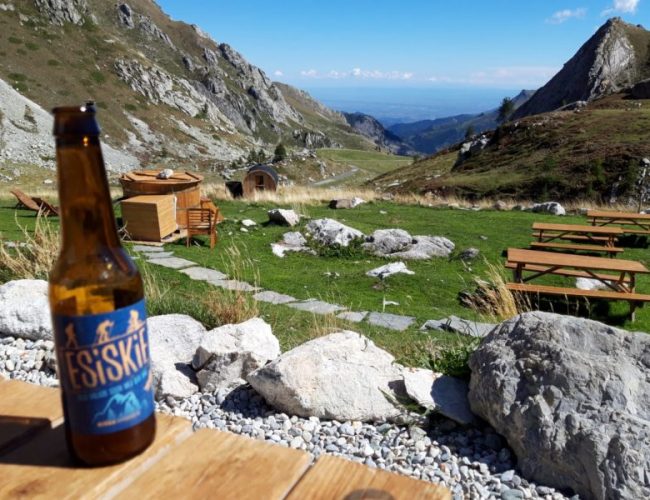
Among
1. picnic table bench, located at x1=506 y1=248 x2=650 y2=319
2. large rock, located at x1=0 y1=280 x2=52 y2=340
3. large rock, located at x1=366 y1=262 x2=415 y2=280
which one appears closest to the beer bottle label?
large rock, located at x1=0 y1=280 x2=52 y2=340

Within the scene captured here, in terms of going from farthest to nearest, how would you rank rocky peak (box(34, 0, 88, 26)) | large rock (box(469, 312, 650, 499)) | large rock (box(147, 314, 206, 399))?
rocky peak (box(34, 0, 88, 26)) < large rock (box(147, 314, 206, 399)) < large rock (box(469, 312, 650, 499))

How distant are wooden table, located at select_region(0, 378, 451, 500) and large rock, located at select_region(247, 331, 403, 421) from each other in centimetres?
229

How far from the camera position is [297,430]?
340cm

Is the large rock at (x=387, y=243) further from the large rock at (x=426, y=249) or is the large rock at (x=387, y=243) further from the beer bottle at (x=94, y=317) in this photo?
the beer bottle at (x=94, y=317)

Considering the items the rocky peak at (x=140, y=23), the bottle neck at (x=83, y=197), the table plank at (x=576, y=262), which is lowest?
the table plank at (x=576, y=262)

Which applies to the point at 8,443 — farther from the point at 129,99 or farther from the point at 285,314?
the point at 129,99

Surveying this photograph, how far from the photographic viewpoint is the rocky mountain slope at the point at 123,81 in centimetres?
6266

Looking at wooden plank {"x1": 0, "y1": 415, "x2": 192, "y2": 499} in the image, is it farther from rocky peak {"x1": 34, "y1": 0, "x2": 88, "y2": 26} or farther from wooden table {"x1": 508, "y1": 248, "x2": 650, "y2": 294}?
rocky peak {"x1": 34, "y1": 0, "x2": 88, "y2": 26}

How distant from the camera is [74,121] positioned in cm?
110

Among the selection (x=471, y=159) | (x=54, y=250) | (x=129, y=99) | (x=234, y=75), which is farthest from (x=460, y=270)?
(x=234, y=75)

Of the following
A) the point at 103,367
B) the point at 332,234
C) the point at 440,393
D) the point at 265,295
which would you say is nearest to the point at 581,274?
the point at 265,295

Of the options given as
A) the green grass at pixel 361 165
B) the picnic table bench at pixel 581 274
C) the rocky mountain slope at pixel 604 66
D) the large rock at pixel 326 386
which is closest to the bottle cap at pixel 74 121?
the large rock at pixel 326 386

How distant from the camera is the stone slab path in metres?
6.85

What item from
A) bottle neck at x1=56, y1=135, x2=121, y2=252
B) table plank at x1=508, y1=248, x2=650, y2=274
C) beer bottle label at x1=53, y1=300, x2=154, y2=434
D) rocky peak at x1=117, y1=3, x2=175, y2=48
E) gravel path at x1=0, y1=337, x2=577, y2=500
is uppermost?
rocky peak at x1=117, y1=3, x2=175, y2=48
